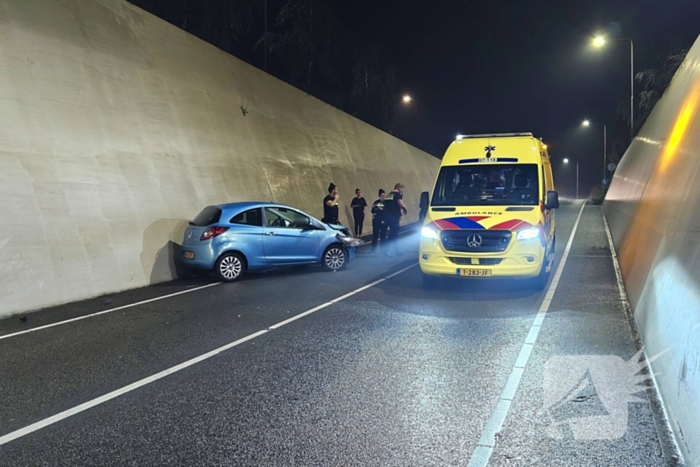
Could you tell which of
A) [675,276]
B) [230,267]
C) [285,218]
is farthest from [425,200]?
[675,276]

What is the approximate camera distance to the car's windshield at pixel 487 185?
9.73 metres

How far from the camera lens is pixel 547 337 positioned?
6.48 m

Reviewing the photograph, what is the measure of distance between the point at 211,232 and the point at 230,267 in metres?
0.83

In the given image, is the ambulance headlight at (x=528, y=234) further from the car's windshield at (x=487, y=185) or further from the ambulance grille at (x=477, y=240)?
the car's windshield at (x=487, y=185)

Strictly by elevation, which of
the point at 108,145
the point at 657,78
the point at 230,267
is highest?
the point at 657,78

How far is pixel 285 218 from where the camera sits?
39.0ft

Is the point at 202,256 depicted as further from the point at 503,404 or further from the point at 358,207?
the point at 358,207

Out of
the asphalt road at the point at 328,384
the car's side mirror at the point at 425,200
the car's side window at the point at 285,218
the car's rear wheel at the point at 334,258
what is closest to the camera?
the asphalt road at the point at 328,384

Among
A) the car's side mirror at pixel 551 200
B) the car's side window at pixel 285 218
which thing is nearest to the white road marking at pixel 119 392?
the car's side window at pixel 285 218

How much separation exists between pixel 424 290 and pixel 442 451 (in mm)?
5937

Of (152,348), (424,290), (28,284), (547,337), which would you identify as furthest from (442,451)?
(28,284)

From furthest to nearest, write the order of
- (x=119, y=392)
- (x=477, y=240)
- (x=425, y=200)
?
(x=425, y=200), (x=477, y=240), (x=119, y=392)

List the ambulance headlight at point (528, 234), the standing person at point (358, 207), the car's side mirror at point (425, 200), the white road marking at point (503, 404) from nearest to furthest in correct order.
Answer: the white road marking at point (503, 404)
the ambulance headlight at point (528, 234)
the car's side mirror at point (425, 200)
the standing person at point (358, 207)

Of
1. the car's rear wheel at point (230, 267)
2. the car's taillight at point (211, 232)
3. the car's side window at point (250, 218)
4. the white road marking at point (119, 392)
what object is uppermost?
the car's side window at point (250, 218)
